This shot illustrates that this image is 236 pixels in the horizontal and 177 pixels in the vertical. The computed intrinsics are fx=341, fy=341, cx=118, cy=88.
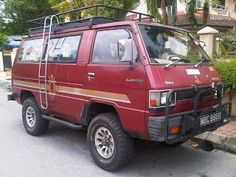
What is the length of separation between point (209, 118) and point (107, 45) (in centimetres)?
184

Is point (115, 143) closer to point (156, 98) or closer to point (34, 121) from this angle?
point (156, 98)

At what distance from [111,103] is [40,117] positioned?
7.70 feet

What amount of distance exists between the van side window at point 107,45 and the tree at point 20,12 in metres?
29.4

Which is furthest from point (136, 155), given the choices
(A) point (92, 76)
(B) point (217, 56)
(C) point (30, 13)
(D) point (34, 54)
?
(C) point (30, 13)

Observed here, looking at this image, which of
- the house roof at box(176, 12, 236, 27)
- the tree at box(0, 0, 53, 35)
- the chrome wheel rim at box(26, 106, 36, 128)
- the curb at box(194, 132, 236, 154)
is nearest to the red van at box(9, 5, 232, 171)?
the chrome wheel rim at box(26, 106, 36, 128)

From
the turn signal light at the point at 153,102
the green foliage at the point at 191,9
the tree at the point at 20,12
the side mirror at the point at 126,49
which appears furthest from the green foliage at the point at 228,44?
the tree at the point at 20,12

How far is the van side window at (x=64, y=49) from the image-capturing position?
5672 mm

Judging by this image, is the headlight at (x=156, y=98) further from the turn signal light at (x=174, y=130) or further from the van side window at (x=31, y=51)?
the van side window at (x=31, y=51)

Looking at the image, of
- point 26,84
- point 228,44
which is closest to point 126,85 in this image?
point 26,84

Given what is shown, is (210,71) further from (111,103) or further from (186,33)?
(111,103)

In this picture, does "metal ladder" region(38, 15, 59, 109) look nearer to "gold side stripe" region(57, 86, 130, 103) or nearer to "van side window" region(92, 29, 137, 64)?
"gold side stripe" region(57, 86, 130, 103)

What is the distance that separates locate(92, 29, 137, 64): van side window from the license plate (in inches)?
57.7

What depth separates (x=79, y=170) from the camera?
5055 mm

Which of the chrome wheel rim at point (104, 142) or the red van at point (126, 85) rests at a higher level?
the red van at point (126, 85)
